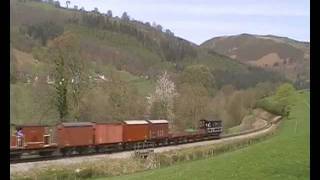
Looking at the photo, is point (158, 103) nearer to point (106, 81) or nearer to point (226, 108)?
point (106, 81)

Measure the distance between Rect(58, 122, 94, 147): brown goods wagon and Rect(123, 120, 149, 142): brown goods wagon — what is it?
4.25 m

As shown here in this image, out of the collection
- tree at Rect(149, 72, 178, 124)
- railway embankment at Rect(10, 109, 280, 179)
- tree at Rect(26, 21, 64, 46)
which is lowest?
railway embankment at Rect(10, 109, 280, 179)

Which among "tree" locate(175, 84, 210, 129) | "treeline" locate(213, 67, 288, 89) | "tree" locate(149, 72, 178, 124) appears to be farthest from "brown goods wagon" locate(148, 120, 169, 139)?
"treeline" locate(213, 67, 288, 89)

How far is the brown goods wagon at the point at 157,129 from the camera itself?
46.0 meters

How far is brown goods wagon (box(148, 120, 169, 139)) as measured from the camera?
45981 mm

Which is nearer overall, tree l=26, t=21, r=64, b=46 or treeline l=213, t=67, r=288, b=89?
treeline l=213, t=67, r=288, b=89

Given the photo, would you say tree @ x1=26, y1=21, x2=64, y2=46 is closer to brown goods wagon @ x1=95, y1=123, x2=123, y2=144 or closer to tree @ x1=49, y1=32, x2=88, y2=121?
tree @ x1=49, y1=32, x2=88, y2=121

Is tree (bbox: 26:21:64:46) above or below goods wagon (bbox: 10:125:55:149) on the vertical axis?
above

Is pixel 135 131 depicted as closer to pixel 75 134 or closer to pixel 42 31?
pixel 75 134

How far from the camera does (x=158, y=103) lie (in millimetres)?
67062

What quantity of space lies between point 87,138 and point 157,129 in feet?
38.0

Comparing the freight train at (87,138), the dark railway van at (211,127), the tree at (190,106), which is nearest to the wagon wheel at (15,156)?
the freight train at (87,138)

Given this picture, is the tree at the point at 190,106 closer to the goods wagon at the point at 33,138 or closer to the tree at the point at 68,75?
the tree at the point at 68,75
